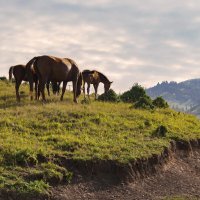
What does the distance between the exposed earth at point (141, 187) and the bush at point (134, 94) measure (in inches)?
502

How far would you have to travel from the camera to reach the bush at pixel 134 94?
34.1m

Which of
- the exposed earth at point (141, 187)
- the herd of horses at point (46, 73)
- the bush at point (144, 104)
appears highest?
the herd of horses at point (46, 73)

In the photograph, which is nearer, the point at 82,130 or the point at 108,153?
the point at 108,153

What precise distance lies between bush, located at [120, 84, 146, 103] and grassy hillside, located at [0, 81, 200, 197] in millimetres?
5180

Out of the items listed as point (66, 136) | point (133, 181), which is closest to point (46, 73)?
point (66, 136)

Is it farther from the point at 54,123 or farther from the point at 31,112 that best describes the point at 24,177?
the point at 31,112

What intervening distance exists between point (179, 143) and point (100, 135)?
14.3 feet

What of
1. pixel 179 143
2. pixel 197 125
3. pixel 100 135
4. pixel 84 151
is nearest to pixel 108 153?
pixel 84 151

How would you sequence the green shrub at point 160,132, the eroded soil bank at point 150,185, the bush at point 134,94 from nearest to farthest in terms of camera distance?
A: the eroded soil bank at point 150,185 → the green shrub at point 160,132 → the bush at point 134,94

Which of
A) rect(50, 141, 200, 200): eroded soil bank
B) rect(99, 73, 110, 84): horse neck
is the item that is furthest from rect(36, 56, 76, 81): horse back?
rect(99, 73, 110, 84): horse neck

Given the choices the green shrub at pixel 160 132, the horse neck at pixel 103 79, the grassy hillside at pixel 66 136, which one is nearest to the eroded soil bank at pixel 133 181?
the grassy hillside at pixel 66 136

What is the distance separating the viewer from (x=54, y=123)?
71.2 feet

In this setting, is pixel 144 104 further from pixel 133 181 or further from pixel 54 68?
pixel 133 181

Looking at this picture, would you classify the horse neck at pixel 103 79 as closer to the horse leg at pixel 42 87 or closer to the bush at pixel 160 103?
the bush at pixel 160 103
